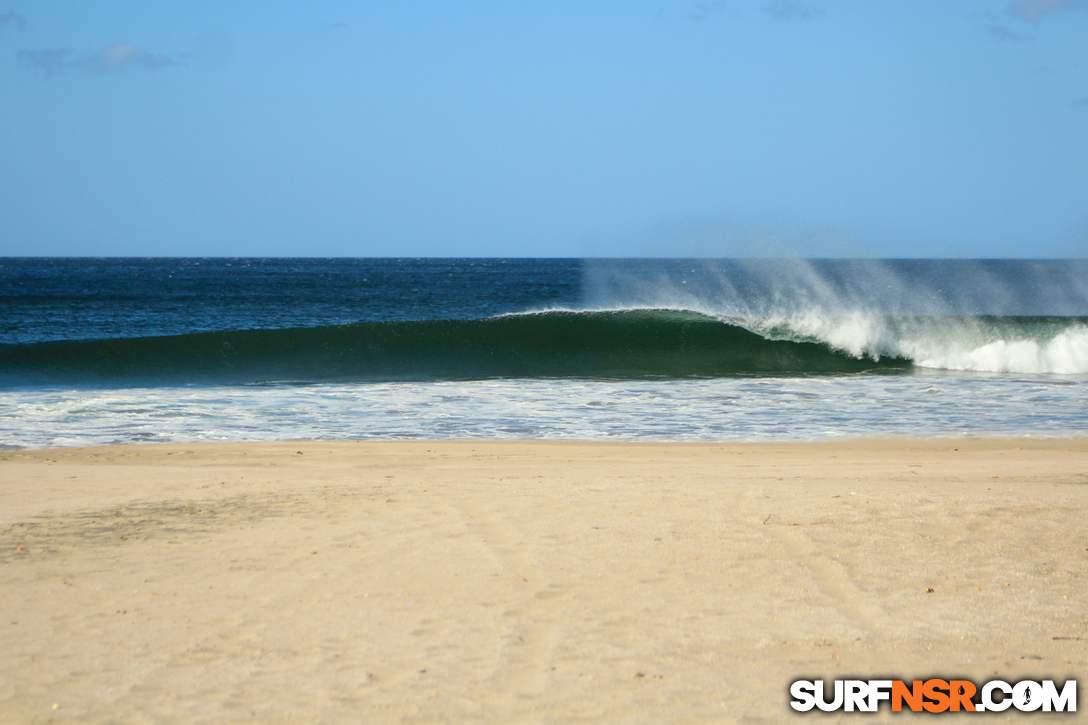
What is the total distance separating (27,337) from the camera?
77.4ft

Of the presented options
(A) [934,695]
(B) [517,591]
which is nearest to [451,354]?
(B) [517,591]

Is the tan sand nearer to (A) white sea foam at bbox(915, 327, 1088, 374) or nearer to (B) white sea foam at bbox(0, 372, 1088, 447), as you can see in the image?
(B) white sea foam at bbox(0, 372, 1088, 447)

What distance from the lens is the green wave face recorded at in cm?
1562

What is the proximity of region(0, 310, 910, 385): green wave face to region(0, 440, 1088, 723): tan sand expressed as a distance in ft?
30.8

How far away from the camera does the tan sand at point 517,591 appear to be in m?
2.72

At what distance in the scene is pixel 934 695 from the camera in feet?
8.82

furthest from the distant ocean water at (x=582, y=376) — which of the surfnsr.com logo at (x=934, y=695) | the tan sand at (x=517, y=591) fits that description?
the surfnsr.com logo at (x=934, y=695)

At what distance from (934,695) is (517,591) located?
1.71m

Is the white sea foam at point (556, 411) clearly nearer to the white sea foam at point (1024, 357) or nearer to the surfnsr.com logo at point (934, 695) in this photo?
the white sea foam at point (1024, 357)

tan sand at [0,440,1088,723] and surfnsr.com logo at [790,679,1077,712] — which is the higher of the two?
tan sand at [0,440,1088,723]

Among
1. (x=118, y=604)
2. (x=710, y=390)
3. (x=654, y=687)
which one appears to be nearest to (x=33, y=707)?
(x=118, y=604)

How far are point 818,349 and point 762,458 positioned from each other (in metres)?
11.3

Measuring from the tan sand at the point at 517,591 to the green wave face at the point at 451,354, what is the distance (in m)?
9.38

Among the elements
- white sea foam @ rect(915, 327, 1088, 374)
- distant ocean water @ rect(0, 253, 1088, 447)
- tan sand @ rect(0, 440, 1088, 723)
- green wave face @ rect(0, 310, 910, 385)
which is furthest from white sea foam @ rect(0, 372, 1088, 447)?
tan sand @ rect(0, 440, 1088, 723)
